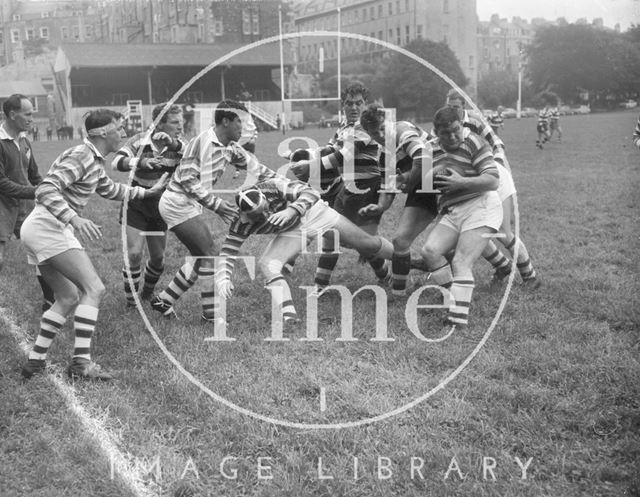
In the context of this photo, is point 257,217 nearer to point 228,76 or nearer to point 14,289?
point 14,289

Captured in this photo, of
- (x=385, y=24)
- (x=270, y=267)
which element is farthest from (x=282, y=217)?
(x=385, y=24)

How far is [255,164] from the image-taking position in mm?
6164

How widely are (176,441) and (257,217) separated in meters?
2.21

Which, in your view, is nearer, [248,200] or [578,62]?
[248,200]

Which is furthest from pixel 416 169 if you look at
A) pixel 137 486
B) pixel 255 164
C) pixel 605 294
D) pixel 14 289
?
pixel 14 289

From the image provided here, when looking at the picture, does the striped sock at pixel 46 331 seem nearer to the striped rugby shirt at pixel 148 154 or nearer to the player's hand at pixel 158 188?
the player's hand at pixel 158 188

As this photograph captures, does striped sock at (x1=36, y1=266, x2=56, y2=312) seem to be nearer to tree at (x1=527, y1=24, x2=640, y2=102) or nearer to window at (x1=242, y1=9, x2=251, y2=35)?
tree at (x1=527, y1=24, x2=640, y2=102)

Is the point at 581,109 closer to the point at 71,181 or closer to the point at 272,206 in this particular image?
the point at 272,206

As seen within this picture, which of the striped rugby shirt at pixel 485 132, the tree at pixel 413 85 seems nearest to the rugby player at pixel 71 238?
the striped rugby shirt at pixel 485 132

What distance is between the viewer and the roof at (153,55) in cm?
5328

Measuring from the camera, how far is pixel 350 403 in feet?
15.0

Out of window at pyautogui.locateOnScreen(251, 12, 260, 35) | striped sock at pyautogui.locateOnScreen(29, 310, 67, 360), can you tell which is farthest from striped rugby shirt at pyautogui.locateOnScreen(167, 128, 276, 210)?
window at pyautogui.locateOnScreen(251, 12, 260, 35)

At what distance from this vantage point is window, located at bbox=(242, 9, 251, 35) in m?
69.8

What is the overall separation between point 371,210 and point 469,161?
1.13 meters
